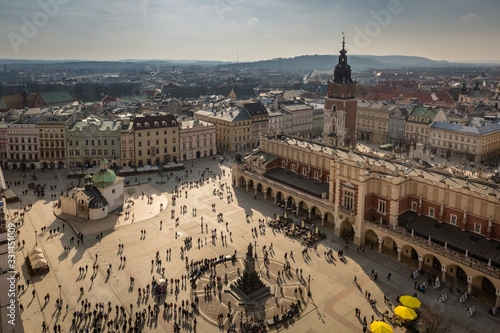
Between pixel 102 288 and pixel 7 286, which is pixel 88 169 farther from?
pixel 7 286

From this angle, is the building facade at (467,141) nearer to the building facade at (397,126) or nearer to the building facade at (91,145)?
the building facade at (397,126)

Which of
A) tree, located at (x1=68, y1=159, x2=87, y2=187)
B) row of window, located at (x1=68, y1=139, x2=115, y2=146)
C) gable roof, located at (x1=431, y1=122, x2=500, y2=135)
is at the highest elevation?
gable roof, located at (x1=431, y1=122, x2=500, y2=135)

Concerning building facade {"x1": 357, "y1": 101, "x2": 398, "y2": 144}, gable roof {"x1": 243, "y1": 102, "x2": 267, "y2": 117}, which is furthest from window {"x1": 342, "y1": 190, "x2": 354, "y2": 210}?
building facade {"x1": 357, "y1": 101, "x2": 398, "y2": 144}

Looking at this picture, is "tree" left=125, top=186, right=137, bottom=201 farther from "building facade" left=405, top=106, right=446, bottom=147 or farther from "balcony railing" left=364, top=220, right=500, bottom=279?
"building facade" left=405, top=106, right=446, bottom=147

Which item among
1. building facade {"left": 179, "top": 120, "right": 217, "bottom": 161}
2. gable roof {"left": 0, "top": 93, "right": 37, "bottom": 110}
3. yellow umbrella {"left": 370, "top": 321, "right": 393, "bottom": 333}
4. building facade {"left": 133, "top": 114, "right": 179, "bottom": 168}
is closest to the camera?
yellow umbrella {"left": 370, "top": 321, "right": 393, "bottom": 333}

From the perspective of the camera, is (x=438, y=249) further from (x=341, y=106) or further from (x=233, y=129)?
(x=233, y=129)

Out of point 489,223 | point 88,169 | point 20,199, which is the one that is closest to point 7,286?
point 489,223
